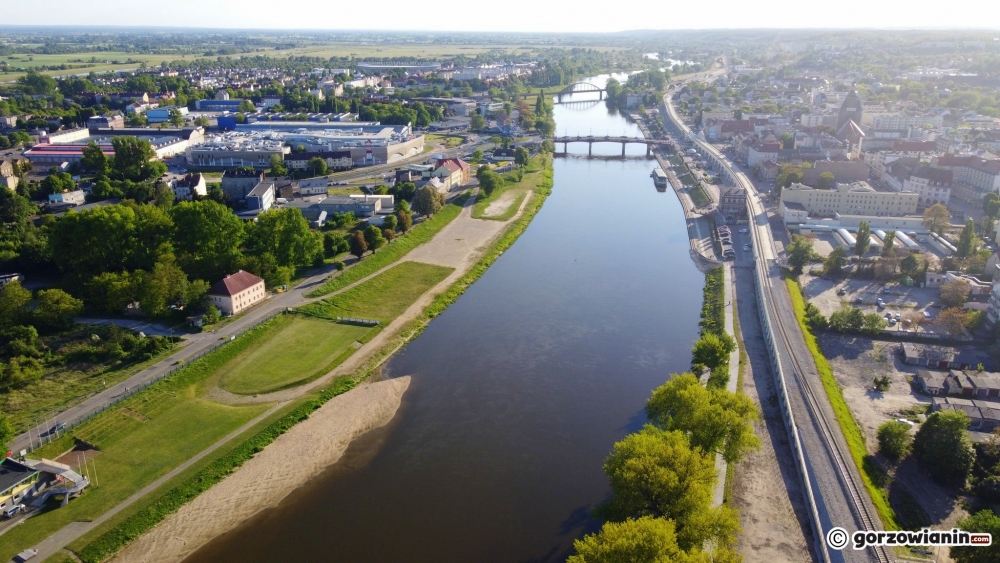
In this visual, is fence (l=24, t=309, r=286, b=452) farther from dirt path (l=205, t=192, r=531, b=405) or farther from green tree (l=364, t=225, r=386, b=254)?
green tree (l=364, t=225, r=386, b=254)

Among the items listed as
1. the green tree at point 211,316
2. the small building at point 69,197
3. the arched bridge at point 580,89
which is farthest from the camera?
the arched bridge at point 580,89

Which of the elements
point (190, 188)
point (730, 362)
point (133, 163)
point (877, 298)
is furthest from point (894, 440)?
point (133, 163)

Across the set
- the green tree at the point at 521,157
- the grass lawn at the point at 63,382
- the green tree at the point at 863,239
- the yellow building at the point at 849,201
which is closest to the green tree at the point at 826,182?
the yellow building at the point at 849,201

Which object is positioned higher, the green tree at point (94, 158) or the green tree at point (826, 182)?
the green tree at point (94, 158)

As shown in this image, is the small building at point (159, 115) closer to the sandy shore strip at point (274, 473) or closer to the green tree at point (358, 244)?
the green tree at point (358, 244)

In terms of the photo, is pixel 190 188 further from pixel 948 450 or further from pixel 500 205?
pixel 948 450

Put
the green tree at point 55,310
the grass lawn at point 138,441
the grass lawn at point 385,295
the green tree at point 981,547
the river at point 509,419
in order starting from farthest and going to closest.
Result: the grass lawn at point 385,295 < the green tree at point 55,310 < the river at point 509,419 < the grass lawn at point 138,441 < the green tree at point 981,547

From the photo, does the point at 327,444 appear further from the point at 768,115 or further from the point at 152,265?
the point at 768,115

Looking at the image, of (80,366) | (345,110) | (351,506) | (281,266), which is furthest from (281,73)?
(351,506)
